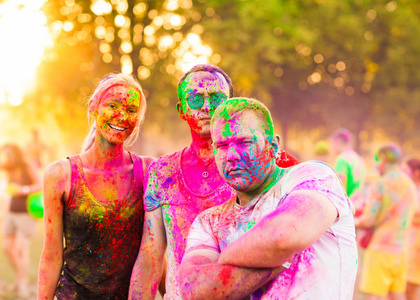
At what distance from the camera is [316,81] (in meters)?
26.2

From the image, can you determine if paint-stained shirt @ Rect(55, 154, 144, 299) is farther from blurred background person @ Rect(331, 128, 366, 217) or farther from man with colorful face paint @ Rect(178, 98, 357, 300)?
blurred background person @ Rect(331, 128, 366, 217)

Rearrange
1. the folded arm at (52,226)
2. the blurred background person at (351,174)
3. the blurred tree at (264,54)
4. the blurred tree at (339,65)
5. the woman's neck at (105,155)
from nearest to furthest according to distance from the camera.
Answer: the folded arm at (52,226)
the woman's neck at (105,155)
the blurred background person at (351,174)
the blurred tree at (264,54)
the blurred tree at (339,65)

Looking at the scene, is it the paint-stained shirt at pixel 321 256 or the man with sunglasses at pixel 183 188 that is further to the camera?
the man with sunglasses at pixel 183 188

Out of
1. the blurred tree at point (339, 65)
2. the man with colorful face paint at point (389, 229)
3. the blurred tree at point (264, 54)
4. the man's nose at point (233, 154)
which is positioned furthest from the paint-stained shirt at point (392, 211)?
the blurred tree at point (339, 65)

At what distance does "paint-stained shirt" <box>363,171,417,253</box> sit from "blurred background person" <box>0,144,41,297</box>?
5.27 meters

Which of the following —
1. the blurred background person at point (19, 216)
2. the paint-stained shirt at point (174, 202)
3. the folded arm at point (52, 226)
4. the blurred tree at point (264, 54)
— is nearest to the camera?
the paint-stained shirt at point (174, 202)

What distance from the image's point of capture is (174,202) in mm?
2527

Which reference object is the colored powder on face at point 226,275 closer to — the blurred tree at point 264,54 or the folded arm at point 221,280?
the folded arm at point 221,280

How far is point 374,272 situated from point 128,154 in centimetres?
445

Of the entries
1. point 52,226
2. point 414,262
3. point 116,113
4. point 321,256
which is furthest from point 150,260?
point 414,262

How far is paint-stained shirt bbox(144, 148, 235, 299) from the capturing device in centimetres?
247

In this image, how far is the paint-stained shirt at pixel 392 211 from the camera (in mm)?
6277

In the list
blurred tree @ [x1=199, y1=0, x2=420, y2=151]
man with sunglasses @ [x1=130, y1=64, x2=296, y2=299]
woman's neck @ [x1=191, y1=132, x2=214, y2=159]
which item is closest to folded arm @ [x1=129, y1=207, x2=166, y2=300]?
man with sunglasses @ [x1=130, y1=64, x2=296, y2=299]

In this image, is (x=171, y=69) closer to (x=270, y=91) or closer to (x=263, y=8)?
(x=263, y=8)
